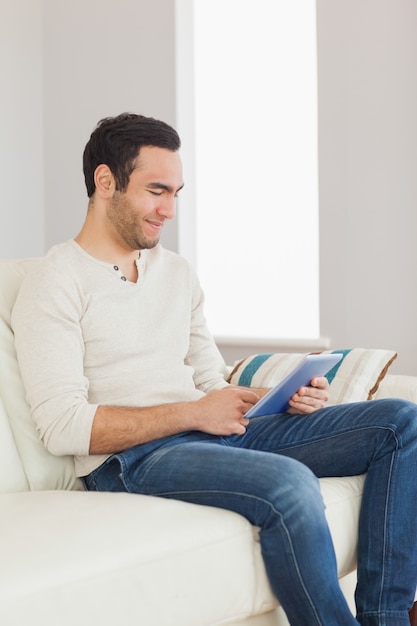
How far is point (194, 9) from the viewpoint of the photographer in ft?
14.2

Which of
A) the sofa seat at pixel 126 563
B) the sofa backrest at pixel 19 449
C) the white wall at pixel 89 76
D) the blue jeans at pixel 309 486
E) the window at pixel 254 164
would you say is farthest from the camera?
the white wall at pixel 89 76

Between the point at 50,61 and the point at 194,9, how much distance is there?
864 mm

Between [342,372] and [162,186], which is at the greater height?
[162,186]

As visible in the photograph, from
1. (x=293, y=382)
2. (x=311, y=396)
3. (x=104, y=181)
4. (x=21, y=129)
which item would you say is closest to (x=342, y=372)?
(x=311, y=396)

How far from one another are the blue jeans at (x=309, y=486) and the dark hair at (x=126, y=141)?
57cm

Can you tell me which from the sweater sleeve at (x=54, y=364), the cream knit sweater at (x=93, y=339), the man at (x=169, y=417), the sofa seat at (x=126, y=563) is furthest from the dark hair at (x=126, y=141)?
the sofa seat at (x=126, y=563)

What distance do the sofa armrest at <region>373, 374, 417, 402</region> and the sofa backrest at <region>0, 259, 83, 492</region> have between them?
0.81m

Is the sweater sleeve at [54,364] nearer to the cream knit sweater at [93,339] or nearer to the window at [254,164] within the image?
the cream knit sweater at [93,339]

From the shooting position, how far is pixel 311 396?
191 centimetres

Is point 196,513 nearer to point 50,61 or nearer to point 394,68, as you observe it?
point 394,68

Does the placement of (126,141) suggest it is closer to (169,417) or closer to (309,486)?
(169,417)

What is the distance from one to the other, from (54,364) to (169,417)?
23 cm

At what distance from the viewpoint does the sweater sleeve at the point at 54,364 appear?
173 cm

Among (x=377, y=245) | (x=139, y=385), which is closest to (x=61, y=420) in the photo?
(x=139, y=385)
